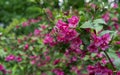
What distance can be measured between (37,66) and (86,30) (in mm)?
1709

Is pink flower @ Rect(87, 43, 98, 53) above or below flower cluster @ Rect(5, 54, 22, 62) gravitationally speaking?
above

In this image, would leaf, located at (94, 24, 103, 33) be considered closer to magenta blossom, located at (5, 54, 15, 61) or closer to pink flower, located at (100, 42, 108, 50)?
pink flower, located at (100, 42, 108, 50)

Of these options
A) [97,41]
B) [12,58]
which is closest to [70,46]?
[97,41]

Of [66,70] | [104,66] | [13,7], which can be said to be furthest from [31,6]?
[104,66]

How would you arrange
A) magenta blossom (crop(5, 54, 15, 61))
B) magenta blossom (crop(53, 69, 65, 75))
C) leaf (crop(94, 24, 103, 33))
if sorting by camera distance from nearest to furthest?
leaf (crop(94, 24, 103, 33)), magenta blossom (crop(53, 69, 65, 75)), magenta blossom (crop(5, 54, 15, 61))

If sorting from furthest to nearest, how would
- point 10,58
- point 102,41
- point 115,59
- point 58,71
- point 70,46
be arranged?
point 10,58, point 58,71, point 70,46, point 115,59, point 102,41

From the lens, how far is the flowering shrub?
2.21m

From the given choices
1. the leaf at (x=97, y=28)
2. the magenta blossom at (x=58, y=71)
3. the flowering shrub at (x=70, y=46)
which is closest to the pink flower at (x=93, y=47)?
the flowering shrub at (x=70, y=46)

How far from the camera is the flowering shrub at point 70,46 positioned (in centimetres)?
221

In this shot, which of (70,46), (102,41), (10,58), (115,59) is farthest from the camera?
(10,58)

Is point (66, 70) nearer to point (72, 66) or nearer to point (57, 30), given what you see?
point (72, 66)

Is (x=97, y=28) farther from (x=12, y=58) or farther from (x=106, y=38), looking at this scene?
(x=12, y=58)

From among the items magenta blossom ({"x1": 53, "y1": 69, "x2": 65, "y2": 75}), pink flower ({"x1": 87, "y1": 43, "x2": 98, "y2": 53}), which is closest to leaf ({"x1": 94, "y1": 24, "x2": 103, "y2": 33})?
pink flower ({"x1": 87, "y1": 43, "x2": 98, "y2": 53})

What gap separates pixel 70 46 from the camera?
2.68 metres
